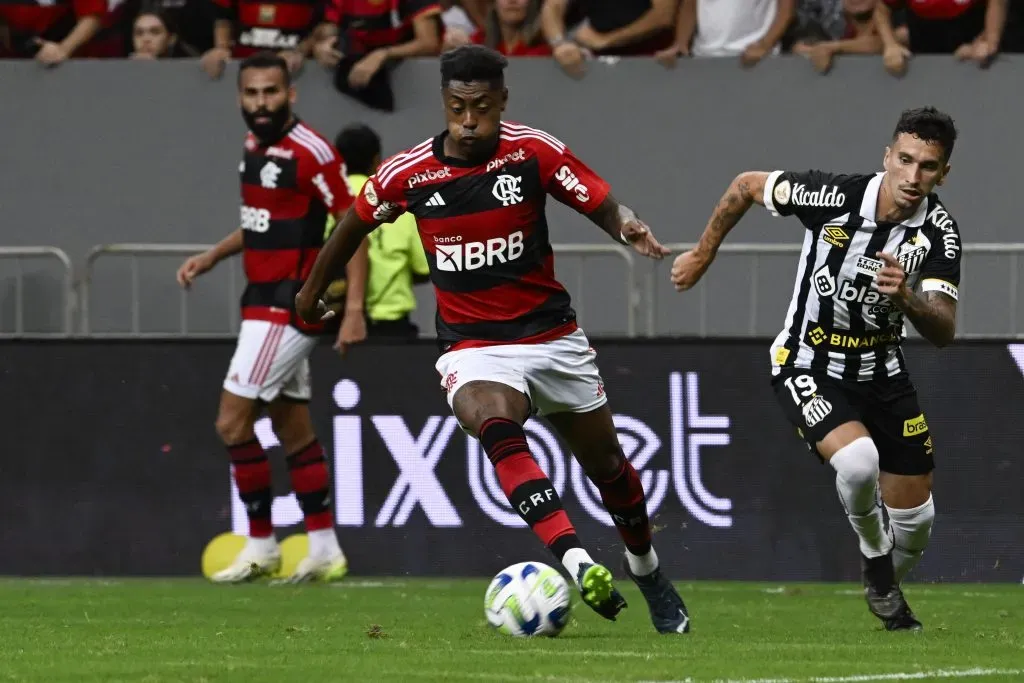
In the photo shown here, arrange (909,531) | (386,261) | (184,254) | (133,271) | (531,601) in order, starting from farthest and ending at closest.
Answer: (133,271), (184,254), (386,261), (909,531), (531,601)

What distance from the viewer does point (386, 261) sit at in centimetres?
1180

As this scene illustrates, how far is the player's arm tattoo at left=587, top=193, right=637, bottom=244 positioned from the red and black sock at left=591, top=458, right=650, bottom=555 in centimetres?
99

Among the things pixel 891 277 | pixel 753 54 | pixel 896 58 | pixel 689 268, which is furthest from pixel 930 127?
pixel 753 54

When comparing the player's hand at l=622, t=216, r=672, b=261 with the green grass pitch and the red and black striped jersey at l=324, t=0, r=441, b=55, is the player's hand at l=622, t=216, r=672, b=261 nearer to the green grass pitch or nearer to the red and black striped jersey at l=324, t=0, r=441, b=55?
the green grass pitch

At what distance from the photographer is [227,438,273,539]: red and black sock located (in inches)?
432

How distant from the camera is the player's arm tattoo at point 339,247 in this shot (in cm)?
791

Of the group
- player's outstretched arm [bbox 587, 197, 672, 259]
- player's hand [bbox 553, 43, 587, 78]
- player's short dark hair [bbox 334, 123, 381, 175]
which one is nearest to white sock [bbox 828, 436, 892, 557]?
player's outstretched arm [bbox 587, 197, 672, 259]

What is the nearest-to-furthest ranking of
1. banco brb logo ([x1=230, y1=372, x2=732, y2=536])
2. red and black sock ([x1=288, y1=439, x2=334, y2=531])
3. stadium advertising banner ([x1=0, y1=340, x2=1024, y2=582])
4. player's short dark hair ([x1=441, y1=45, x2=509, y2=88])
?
1. player's short dark hair ([x1=441, y1=45, x2=509, y2=88])
2. red and black sock ([x1=288, y1=439, x2=334, y2=531])
3. stadium advertising banner ([x1=0, y1=340, x2=1024, y2=582])
4. banco brb logo ([x1=230, y1=372, x2=732, y2=536])

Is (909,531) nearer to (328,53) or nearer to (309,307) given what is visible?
(309,307)

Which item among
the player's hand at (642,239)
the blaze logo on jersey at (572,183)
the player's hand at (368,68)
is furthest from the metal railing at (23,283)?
the player's hand at (642,239)

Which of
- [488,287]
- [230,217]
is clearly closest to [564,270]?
[230,217]

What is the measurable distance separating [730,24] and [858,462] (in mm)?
6120

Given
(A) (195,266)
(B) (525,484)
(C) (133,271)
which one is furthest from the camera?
(C) (133,271)

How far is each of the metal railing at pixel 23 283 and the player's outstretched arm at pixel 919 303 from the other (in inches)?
237
